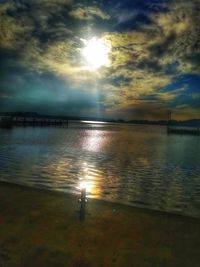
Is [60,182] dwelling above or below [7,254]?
below

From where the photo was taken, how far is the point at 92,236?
586 cm

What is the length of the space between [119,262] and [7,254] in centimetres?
236

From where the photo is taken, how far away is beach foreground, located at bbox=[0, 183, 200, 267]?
16.3 feet

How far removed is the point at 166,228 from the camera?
6461 mm

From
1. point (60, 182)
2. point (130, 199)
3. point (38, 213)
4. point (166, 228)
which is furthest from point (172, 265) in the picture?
point (60, 182)

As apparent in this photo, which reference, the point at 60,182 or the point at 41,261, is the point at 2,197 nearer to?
the point at 41,261

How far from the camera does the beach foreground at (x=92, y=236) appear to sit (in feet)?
16.3

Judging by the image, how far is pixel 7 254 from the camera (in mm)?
4918

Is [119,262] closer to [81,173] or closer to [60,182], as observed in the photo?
[60,182]

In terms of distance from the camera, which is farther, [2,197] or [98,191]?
[98,191]

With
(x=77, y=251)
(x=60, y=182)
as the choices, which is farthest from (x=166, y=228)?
(x=60, y=182)

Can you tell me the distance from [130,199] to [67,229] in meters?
5.97

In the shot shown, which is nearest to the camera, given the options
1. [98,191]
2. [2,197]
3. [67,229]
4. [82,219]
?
[67,229]

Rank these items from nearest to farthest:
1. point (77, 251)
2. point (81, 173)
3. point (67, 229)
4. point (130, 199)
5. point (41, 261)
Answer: point (41, 261)
point (77, 251)
point (67, 229)
point (130, 199)
point (81, 173)
